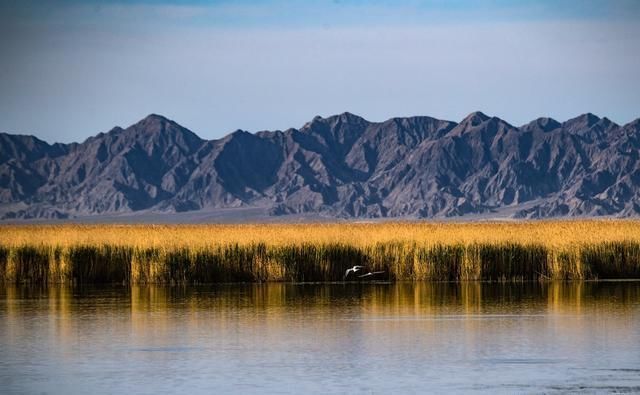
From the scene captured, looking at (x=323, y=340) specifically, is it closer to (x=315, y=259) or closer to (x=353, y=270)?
(x=353, y=270)

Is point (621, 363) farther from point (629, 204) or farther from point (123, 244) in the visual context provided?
point (629, 204)

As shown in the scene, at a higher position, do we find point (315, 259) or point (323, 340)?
point (315, 259)

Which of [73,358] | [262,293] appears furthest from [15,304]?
[73,358]

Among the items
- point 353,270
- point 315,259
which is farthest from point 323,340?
point 315,259

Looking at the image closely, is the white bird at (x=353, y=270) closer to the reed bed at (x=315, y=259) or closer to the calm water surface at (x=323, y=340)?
the reed bed at (x=315, y=259)

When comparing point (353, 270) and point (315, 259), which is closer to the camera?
point (353, 270)

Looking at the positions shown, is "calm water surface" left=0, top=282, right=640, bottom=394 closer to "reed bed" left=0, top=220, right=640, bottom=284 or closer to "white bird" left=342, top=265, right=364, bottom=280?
"white bird" left=342, top=265, right=364, bottom=280

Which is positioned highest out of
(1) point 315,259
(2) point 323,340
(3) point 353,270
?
(1) point 315,259

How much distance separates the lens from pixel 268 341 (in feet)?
67.4

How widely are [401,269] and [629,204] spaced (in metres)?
164

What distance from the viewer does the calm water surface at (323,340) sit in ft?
54.4

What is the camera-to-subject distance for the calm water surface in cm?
1658

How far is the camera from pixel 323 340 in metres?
20.6

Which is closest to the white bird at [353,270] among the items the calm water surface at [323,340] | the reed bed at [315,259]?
the reed bed at [315,259]
